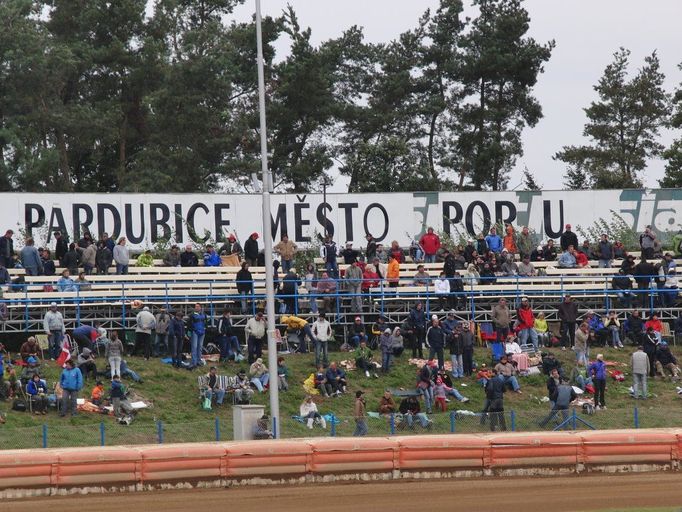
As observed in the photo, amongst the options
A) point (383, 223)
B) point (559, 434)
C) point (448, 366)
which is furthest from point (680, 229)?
point (559, 434)

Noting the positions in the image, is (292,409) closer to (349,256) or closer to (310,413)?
(310,413)

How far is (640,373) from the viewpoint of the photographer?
35.8 meters

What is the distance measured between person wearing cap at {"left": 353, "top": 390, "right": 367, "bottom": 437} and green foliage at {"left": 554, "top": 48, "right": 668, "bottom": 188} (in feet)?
133

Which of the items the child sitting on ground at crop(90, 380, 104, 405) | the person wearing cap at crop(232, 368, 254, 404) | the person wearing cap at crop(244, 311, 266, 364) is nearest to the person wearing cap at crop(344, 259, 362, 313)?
the person wearing cap at crop(244, 311, 266, 364)

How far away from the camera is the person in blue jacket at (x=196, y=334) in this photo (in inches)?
1380

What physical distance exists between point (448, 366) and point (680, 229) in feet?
49.3

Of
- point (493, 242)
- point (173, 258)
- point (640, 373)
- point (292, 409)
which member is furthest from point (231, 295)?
point (640, 373)

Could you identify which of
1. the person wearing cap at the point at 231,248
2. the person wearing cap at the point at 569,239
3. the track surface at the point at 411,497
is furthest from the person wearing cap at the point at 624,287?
the track surface at the point at 411,497

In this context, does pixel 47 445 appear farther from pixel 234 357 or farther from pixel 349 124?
pixel 349 124

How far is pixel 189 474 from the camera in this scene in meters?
24.7

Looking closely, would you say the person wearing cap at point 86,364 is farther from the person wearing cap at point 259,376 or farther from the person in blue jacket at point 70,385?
the person wearing cap at point 259,376

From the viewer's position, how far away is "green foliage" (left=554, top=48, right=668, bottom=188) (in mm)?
72062

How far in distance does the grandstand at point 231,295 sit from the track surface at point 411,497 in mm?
12362

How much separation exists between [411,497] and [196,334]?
40.5 ft
